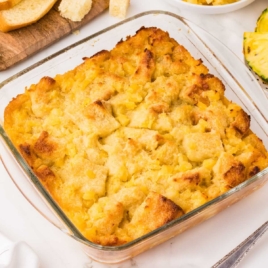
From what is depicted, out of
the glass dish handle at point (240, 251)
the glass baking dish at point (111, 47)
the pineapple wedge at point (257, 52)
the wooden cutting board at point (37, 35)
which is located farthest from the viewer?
the wooden cutting board at point (37, 35)

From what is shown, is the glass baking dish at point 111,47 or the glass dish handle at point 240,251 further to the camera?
the glass dish handle at point 240,251

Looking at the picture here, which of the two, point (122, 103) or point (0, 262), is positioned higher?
point (122, 103)

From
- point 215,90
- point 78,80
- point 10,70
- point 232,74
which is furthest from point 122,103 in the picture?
point 10,70

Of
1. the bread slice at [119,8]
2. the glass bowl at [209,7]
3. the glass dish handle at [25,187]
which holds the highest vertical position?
the bread slice at [119,8]

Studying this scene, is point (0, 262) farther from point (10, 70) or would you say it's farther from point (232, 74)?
point (232, 74)

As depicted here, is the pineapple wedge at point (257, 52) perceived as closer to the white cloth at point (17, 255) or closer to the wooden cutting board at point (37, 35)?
the wooden cutting board at point (37, 35)

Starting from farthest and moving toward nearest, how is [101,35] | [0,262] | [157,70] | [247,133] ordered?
[101,35]
[157,70]
[247,133]
[0,262]

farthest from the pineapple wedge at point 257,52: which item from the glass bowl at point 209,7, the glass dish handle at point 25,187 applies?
the glass dish handle at point 25,187
